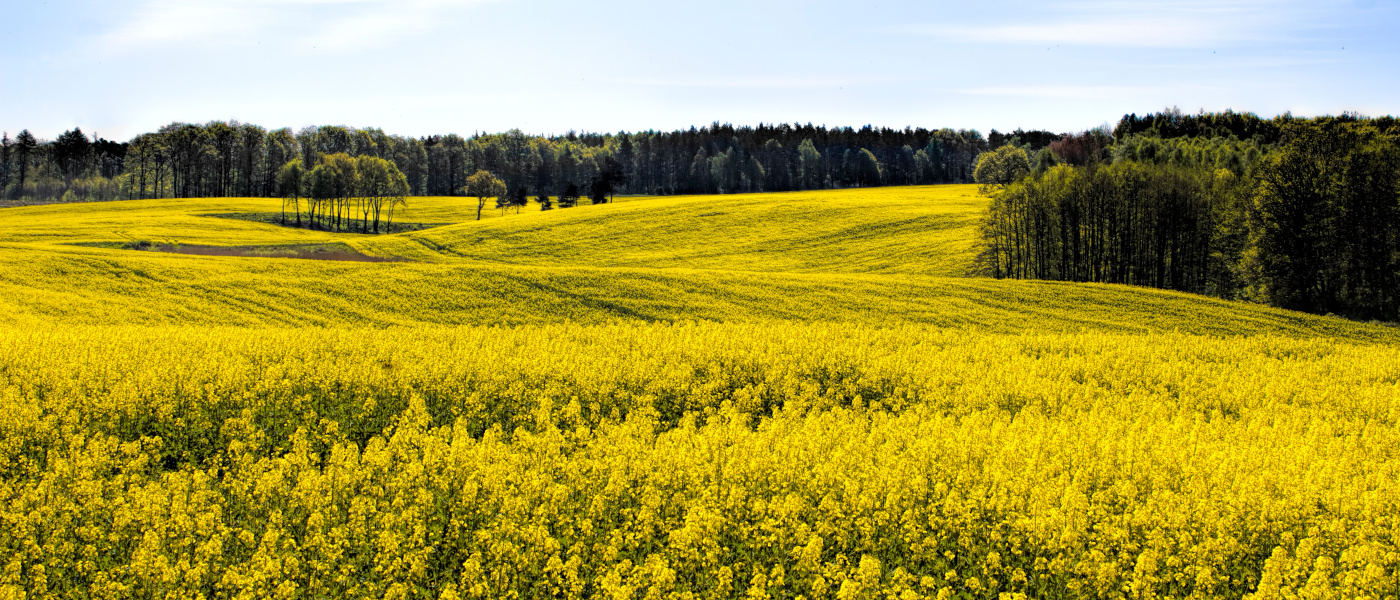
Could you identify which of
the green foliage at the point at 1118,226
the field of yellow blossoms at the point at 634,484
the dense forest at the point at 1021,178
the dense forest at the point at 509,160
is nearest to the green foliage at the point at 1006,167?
the dense forest at the point at 1021,178

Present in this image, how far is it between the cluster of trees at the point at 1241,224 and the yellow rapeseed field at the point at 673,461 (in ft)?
67.8

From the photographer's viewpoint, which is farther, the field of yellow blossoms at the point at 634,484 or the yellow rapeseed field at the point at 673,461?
the yellow rapeseed field at the point at 673,461

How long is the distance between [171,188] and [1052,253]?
13799 cm

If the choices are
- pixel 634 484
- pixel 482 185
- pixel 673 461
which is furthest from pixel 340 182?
pixel 673 461

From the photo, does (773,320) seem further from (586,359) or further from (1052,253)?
(1052,253)

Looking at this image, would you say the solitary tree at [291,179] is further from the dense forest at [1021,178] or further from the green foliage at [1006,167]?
the green foliage at [1006,167]

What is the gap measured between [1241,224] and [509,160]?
5101 inches

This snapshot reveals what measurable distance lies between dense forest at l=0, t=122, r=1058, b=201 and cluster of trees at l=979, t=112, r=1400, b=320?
2597 inches

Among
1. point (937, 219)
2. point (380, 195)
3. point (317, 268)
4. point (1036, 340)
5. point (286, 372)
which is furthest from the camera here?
point (380, 195)

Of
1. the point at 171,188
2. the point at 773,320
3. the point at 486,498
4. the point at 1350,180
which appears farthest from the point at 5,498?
the point at 171,188

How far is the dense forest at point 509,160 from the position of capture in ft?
416

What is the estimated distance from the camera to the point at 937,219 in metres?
75.5

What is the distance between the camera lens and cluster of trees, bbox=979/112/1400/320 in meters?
47.5

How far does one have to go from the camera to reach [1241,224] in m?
52.8
